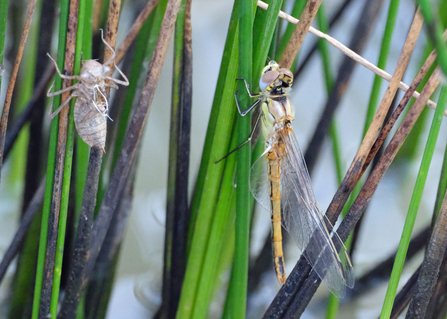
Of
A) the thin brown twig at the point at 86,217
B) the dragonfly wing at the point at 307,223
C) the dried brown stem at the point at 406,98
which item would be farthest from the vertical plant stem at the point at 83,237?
the dried brown stem at the point at 406,98

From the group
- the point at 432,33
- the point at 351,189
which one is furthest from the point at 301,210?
the point at 432,33

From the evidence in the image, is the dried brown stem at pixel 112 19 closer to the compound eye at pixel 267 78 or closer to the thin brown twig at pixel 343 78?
the compound eye at pixel 267 78

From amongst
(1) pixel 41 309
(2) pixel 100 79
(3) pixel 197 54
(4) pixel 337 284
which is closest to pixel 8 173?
(1) pixel 41 309

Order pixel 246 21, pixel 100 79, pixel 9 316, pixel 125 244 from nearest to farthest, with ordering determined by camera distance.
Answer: pixel 246 21
pixel 100 79
pixel 9 316
pixel 125 244

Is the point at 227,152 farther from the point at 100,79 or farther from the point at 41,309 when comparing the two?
the point at 41,309

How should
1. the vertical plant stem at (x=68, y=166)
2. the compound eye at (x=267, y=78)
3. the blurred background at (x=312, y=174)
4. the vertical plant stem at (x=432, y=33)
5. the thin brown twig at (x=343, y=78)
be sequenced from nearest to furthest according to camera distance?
the vertical plant stem at (x=432, y=33)
the vertical plant stem at (x=68, y=166)
the compound eye at (x=267, y=78)
the thin brown twig at (x=343, y=78)
the blurred background at (x=312, y=174)

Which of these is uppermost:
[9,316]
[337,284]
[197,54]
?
[197,54]

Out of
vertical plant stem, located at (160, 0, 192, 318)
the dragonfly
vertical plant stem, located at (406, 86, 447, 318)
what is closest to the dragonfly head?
the dragonfly

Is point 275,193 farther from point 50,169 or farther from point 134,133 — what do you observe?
point 50,169
